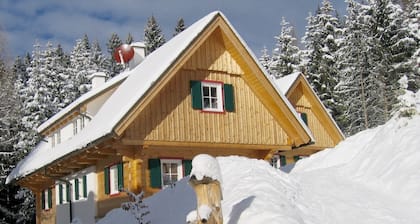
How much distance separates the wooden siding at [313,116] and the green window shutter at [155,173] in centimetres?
1212

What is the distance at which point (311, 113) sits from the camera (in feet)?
95.2

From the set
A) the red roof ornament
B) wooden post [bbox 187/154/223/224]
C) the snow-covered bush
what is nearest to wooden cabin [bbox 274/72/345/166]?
the red roof ornament

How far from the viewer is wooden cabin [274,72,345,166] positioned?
28.0 metres

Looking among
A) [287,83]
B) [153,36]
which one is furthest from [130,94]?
[153,36]

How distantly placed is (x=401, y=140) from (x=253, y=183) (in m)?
3.18

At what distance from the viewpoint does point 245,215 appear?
27.1 feet

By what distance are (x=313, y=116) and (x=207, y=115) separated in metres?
11.6

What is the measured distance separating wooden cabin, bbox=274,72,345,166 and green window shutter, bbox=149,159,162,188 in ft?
37.3

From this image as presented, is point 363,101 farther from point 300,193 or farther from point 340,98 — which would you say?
point 300,193

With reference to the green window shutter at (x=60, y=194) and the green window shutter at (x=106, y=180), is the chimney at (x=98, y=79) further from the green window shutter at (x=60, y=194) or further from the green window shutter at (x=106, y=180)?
the green window shutter at (x=106, y=180)

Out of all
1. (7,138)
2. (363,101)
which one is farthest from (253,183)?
(363,101)

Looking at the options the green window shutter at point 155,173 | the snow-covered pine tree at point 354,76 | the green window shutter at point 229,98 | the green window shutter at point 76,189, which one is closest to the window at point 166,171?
the green window shutter at point 155,173

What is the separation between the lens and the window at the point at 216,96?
19.0m

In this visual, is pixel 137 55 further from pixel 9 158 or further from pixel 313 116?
pixel 9 158
